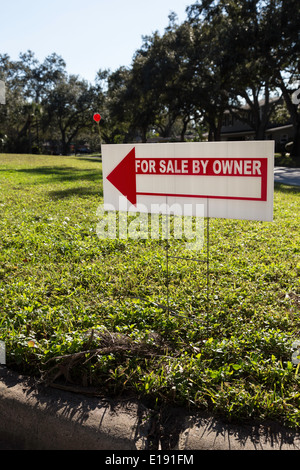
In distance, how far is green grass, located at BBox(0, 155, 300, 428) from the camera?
2.62m

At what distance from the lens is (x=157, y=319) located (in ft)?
11.4

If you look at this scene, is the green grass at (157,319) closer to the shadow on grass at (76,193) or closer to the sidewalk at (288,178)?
the shadow on grass at (76,193)

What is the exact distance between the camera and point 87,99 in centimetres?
4644

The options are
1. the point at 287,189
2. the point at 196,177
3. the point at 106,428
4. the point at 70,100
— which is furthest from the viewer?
the point at 70,100

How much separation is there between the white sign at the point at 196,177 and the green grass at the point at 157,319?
0.92 metres

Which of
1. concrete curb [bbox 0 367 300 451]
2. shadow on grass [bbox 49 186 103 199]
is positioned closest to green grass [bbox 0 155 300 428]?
concrete curb [bbox 0 367 300 451]

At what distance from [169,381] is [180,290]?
5.04 ft

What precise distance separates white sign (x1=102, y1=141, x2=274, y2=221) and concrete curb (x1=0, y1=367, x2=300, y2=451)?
142cm

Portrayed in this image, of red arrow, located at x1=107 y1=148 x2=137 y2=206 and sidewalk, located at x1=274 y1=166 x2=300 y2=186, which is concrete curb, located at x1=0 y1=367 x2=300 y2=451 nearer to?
red arrow, located at x1=107 y1=148 x2=137 y2=206

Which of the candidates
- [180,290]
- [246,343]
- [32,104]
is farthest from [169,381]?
[32,104]

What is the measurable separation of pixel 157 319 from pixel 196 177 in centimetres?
120

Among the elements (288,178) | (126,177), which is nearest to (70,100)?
(288,178)

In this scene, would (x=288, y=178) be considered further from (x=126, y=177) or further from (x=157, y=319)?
(x=157, y=319)

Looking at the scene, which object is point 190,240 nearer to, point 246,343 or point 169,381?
point 246,343
